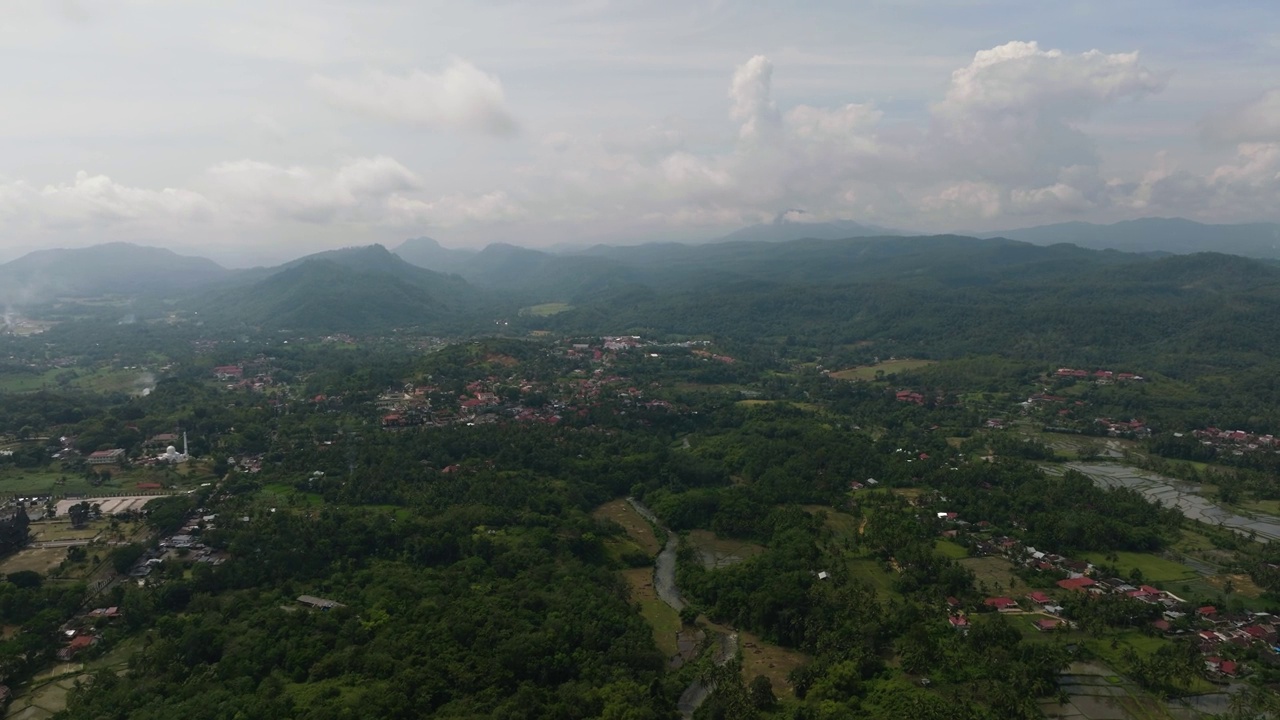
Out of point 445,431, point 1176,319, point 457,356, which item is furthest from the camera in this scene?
point 1176,319

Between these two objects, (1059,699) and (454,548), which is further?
(454,548)

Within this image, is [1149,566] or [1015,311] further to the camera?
[1015,311]

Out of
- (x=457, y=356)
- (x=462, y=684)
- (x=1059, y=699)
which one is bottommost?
(x=1059, y=699)

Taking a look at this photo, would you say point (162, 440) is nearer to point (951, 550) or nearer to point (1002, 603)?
point (951, 550)

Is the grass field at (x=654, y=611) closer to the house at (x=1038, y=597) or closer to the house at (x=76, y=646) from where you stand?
the house at (x=1038, y=597)

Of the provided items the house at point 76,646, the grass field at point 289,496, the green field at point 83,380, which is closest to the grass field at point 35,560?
the house at point 76,646

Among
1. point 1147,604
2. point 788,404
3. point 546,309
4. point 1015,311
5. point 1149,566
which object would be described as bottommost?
point 1149,566

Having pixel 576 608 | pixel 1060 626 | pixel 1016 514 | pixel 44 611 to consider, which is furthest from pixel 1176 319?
pixel 44 611

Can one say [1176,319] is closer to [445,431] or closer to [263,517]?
[445,431]

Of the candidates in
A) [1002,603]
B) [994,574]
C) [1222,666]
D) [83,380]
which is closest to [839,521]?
[994,574]
